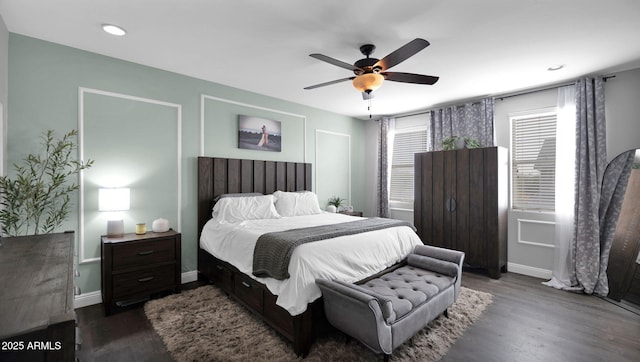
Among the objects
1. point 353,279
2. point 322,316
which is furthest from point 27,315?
point 353,279

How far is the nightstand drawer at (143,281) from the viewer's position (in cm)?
281

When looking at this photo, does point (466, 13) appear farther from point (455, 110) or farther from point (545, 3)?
point (455, 110)

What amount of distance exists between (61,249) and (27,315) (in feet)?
3.97

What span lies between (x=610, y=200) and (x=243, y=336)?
445 centimetres

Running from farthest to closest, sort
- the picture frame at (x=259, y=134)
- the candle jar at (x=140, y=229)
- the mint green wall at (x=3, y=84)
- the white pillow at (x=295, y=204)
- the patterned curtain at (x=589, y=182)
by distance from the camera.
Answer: the picture frame at (x=259, y=134)
the white pillow at (x=295, y=204)
the patterned curtain at (x=589, y=182)
the candle jar at (x=140, y=229)
the mint green wall at (x=3, y=84)

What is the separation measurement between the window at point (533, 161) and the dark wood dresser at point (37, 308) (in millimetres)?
5102

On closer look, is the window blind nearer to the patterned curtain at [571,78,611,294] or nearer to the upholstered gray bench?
the patterned curtain at [571,78,611,294]

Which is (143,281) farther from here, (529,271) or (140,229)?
(529,271)

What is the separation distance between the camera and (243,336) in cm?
240

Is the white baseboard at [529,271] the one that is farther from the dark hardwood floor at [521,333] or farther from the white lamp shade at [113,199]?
the white lamp shade at [113,199]

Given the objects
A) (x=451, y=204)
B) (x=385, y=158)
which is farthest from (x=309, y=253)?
(x=385, y=158)

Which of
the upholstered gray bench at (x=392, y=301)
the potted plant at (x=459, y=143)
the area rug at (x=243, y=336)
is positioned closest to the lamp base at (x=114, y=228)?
the area rug at (x=243, y=336)

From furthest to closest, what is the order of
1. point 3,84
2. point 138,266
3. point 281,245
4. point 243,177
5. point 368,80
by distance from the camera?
point 243,177 → point 138,266 → point 368,80 → point 3,84 → point 281,245

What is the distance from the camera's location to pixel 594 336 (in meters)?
2.46
